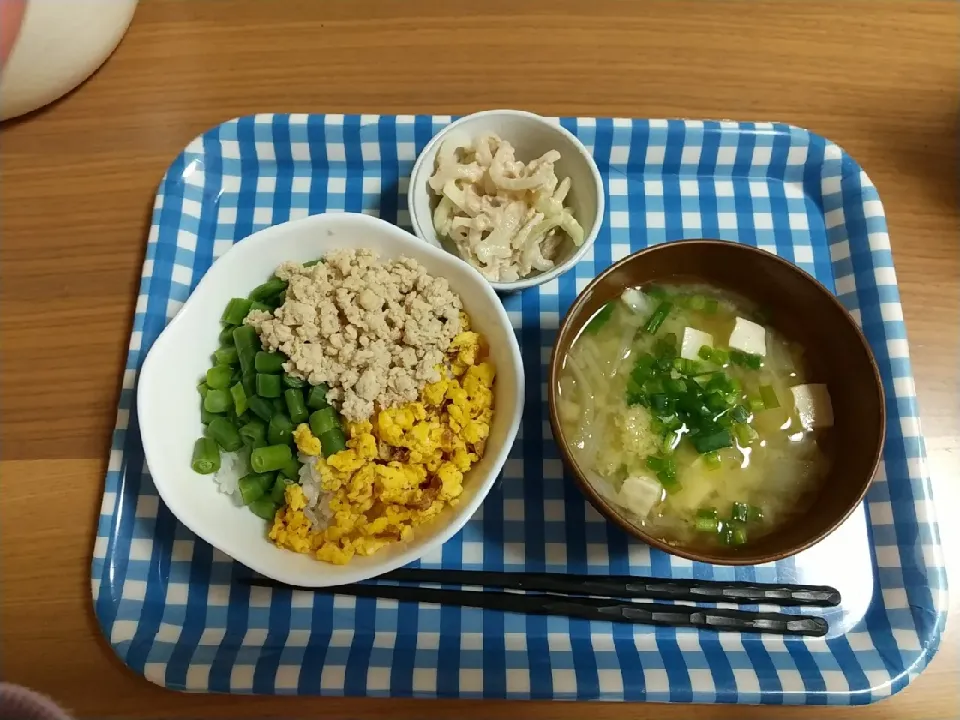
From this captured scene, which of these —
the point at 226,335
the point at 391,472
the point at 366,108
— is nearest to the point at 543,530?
the point at 391,472

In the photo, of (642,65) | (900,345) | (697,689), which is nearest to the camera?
(697,689)

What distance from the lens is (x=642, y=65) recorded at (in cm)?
199

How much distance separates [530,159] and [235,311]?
0.82 m

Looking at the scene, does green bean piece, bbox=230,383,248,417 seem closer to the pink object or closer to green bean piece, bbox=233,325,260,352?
green bean piece, bbox=233,325,260,352

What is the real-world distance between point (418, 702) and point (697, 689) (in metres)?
0.59

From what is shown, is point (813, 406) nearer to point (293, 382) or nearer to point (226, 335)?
point (293, 382)

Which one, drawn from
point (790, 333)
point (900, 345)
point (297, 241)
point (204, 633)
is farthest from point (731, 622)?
point (297, 241)

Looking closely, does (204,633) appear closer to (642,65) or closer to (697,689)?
(697,689)

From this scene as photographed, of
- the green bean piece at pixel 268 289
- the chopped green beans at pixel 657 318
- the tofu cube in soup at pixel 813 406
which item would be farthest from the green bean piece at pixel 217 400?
the tofu cube in soup at pixel 813 406

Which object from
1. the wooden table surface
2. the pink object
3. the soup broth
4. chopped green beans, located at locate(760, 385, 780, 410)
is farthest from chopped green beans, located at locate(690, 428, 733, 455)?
the pink object

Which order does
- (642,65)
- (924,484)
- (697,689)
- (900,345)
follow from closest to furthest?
(697,689), (924,484), (900,345), (642,65)

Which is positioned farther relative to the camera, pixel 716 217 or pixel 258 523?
pixel 716 217

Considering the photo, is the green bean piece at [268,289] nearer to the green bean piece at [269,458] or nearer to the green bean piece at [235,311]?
the green bean piece at [235,311]

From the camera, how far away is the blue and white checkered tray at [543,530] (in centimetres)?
145
